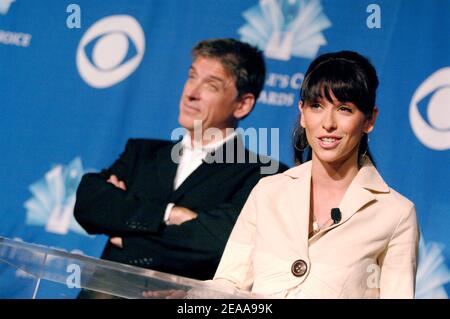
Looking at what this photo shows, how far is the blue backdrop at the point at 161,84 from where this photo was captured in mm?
3361

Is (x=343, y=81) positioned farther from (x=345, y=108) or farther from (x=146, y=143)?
(x=146, y=143)

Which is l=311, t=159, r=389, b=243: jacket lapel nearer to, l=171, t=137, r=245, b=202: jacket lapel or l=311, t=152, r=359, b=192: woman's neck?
l=311, t=152, r=359, b=192: woman's neck

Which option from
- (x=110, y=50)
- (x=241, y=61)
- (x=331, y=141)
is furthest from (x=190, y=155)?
(x=331, y=141)

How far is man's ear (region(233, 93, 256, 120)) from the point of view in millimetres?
3639

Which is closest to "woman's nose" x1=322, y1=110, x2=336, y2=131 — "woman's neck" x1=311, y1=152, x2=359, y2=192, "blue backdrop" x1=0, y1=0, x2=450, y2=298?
"woman's neck" x1=311, y1=152, x2=359, y2=192

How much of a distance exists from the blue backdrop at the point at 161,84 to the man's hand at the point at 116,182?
0.45ft

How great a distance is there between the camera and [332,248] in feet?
6.55

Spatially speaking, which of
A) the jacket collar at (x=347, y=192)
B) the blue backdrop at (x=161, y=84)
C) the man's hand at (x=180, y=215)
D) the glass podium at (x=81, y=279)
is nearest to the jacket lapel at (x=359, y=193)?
the jacket collar at (x=347, y=192)

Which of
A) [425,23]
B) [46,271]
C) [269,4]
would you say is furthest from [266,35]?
[46,271]

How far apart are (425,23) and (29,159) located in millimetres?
2077

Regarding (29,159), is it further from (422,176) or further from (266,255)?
(266,255)

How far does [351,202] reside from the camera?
206 centimetres

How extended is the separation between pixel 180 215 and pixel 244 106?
609 millimetres

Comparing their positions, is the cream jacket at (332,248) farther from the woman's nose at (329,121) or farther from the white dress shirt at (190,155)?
the white dress shirt at (190,155)
